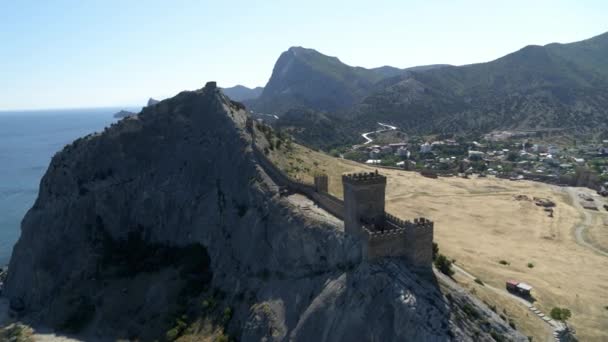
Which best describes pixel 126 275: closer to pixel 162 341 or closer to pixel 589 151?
pixel 162 341

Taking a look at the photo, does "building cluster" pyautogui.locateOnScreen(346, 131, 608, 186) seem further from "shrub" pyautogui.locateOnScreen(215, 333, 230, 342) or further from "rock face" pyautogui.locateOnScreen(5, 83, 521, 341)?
"shrub" pyautogui.locateOnScreen(215, 333, 230, 342)

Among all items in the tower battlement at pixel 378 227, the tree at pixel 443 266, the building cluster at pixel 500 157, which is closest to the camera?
the tower battlement at pixel 378 227

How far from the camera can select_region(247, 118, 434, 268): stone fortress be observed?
3700 cm

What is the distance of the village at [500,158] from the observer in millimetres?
123375

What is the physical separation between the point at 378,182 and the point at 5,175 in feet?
622

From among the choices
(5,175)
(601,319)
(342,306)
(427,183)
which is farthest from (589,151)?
(5,175)

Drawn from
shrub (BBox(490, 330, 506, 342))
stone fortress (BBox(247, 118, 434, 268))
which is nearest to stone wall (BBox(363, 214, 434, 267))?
stone fortress (BBox(247, 118, 434, 268))

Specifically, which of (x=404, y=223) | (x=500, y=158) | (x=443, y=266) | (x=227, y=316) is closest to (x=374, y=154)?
(x=500, y=158)

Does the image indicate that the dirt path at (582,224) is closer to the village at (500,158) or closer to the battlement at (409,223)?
the village at (500,158)

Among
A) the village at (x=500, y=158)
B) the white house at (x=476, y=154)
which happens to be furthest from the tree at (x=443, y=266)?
the white house at (x=476, y=154)

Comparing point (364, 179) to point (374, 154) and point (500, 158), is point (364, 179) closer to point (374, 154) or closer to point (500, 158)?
point (374, 154)

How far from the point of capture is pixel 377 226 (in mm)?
40938

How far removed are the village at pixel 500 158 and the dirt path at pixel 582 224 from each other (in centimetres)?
818

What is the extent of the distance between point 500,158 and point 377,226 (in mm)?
129930
